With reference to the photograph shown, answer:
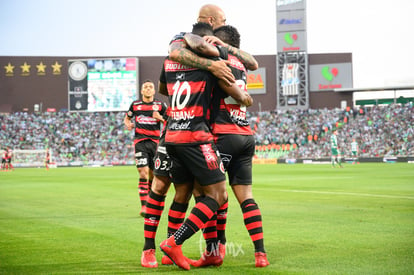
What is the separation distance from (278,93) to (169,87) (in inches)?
2386

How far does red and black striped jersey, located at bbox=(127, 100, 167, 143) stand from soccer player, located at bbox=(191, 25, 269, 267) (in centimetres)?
604

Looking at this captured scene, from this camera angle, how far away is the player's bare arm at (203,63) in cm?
536

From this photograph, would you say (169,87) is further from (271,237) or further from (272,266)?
(271,237)

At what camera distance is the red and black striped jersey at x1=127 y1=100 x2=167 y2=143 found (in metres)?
11.9

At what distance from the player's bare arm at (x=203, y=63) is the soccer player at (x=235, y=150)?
340mm

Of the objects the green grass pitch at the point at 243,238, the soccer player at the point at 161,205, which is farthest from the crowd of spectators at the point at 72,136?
the soccer player at the point at 161,205

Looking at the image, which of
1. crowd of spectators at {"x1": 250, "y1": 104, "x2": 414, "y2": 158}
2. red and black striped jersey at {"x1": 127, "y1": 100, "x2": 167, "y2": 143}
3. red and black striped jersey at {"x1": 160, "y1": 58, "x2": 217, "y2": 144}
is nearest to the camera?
red and black striped jersey at {"x1": 160, "y1": 58, "x2": 217, "y2": 144}

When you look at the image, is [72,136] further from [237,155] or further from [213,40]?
[213,40]

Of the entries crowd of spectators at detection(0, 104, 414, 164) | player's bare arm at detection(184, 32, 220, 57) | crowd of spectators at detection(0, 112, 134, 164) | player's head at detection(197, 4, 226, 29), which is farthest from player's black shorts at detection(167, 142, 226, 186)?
crowd of spectators at detection(0, 112, 134, 164)

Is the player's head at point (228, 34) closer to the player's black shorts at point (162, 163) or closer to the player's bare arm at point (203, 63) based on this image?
the player's bare arm at point (203, 63)

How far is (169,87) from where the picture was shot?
18.6 ft

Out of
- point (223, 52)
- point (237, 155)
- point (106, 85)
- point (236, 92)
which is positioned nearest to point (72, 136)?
point (106, 85)

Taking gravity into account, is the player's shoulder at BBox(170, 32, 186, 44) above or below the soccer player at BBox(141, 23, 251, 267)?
above

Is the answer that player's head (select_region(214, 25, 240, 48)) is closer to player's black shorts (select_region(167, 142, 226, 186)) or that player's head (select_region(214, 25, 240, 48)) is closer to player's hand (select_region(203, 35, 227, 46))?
player's hand (select_region(203, 35, 227, 46))
